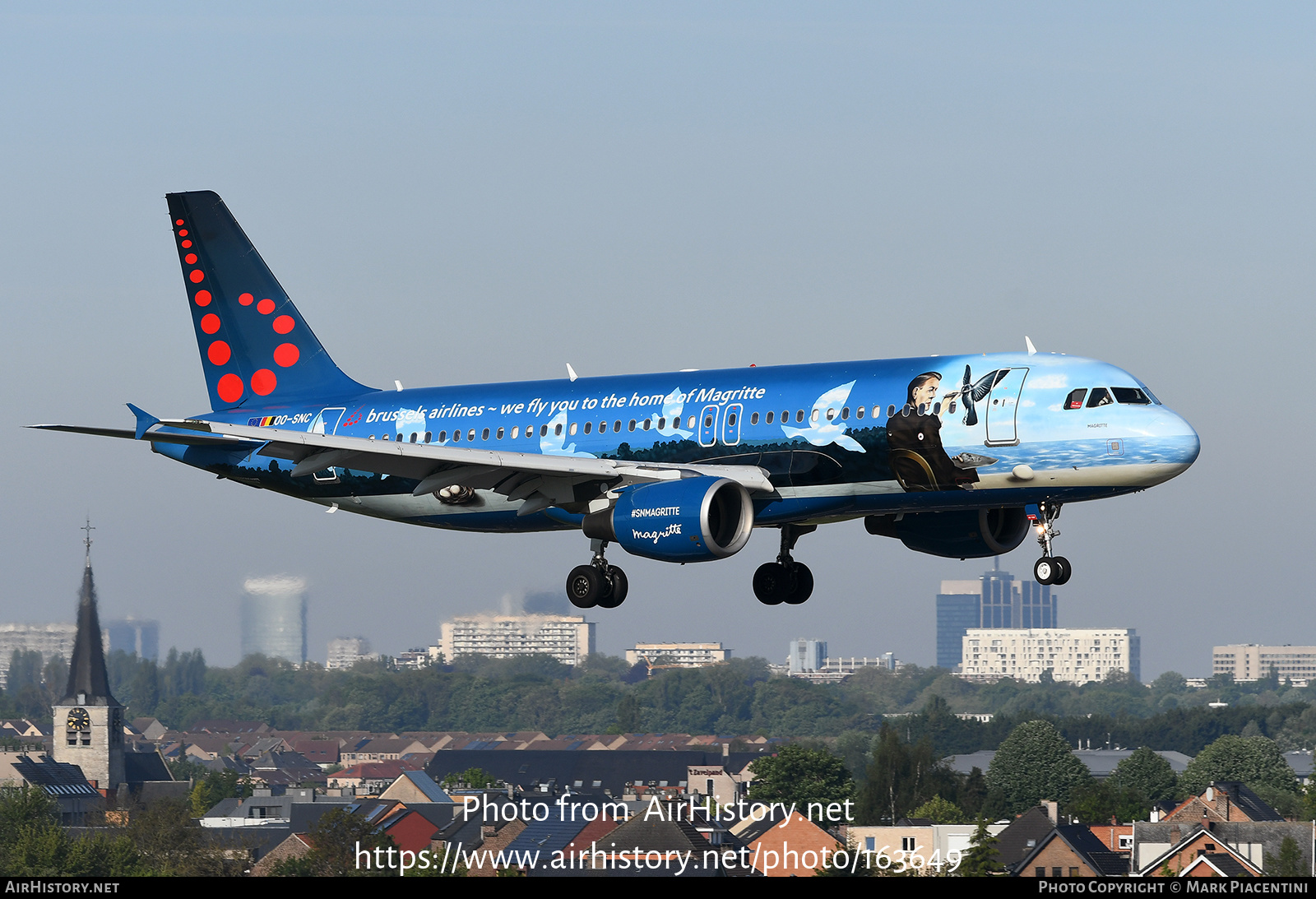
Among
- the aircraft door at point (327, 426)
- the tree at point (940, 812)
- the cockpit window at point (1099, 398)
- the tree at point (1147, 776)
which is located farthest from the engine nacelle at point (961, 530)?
the tree at point (1147, 776)

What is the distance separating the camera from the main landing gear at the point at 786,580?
5609 centimetres

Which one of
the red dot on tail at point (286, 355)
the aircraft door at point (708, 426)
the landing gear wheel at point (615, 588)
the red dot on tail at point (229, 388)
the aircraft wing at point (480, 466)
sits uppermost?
the red dot on tail at point (286, 355)

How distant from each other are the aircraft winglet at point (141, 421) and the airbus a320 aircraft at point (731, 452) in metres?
0.04

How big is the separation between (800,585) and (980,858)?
49.5 metres

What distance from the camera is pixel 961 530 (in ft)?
177

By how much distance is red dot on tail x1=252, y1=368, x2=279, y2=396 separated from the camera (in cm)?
6356

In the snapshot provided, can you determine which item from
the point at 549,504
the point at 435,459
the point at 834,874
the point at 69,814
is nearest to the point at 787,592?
the point at 549,504

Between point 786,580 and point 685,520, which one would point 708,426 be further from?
point 786,580

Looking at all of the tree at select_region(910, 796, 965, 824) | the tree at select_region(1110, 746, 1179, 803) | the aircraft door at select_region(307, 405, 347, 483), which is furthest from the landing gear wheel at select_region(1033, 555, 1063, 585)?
the tree at select_region(1110, 746, 1179, 803)

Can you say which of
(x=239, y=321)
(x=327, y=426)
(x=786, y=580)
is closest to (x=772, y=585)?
(x=786, y=580)

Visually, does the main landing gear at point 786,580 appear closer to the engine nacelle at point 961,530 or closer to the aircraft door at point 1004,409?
the engine nacelle at point 961,530

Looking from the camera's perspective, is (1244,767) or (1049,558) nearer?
(1049,558)
